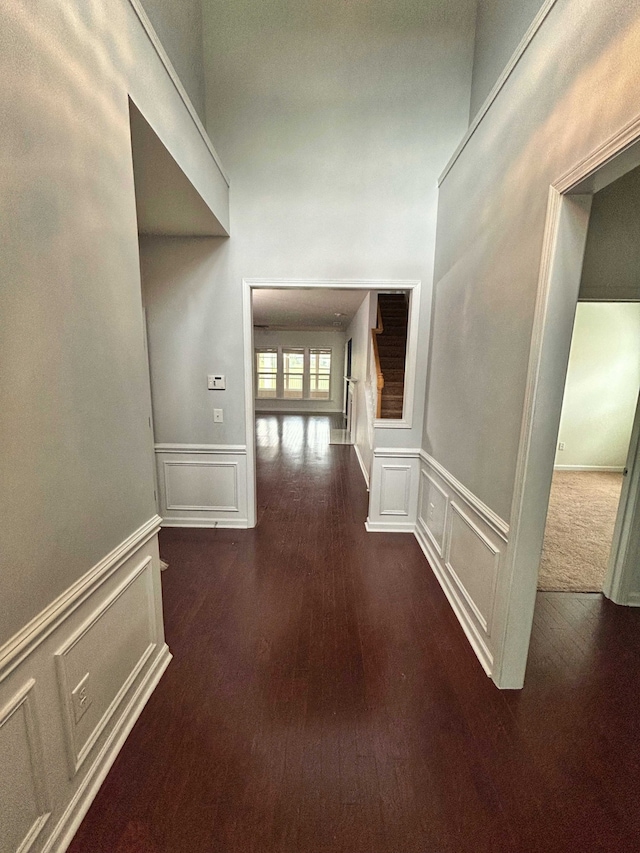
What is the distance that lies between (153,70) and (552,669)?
3369 mm

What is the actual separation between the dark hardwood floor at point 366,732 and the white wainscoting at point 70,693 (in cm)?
10

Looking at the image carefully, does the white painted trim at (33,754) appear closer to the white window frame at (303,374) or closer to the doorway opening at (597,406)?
the doorway opening at (597,406)

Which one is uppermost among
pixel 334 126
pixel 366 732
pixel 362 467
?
pixel 334 126

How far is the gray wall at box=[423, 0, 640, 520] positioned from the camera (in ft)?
3.58

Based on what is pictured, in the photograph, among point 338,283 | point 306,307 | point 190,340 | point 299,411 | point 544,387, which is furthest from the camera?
point 299,411

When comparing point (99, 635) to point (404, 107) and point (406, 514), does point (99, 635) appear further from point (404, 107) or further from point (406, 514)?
point (404, 107)

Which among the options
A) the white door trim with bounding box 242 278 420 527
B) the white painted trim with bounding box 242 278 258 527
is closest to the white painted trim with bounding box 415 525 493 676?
the white door trim with bounding box 242 278 420 527

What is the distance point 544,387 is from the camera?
138cm

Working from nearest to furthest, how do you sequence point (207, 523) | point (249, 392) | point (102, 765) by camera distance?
point (102, 765) < point (249, 392) < point (207, 523)

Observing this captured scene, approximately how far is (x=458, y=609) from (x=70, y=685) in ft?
6.46

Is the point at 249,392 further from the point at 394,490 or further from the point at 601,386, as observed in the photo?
the point at 601,386

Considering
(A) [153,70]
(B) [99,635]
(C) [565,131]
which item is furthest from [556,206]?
(B) [99,635]

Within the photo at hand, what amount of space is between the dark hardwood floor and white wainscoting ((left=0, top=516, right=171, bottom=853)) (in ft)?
0.32

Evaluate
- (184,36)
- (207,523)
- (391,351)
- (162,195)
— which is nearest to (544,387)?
(162,195)
